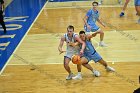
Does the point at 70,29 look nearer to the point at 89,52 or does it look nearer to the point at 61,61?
the point at 89,52

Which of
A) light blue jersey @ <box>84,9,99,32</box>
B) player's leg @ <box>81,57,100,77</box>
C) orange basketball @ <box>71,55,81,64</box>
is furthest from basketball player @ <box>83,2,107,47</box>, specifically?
orange basketball @ <box>71,55,81,64</box>

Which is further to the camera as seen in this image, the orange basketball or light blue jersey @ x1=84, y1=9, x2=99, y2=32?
light blue jersey @ x1=84, y1=9, x2=99, y2=32

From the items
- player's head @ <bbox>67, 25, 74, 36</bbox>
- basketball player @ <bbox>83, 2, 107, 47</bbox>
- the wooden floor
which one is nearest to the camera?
player's head @ <bbox>67, 25, 74, 36</bbox>

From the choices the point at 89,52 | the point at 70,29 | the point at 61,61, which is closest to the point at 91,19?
the point at 61,61

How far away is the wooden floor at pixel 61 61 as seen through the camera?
31.6ft

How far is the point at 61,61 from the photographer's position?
37.3 ft

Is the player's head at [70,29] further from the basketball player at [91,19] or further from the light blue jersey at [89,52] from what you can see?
the basketball player at [91,19]

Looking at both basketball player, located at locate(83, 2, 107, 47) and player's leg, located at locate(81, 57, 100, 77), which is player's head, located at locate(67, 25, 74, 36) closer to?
player's leg, located at locate(81, 57, 100, 77)

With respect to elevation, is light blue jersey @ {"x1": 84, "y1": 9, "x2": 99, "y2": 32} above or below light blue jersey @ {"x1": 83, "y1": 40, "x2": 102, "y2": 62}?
above

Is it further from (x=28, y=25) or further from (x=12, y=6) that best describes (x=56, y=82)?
(x=12, y=6)

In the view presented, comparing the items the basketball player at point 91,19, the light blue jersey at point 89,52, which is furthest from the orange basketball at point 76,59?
the basketball player at point 91,19

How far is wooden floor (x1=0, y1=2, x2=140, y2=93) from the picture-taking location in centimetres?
962

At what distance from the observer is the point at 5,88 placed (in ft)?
32.1

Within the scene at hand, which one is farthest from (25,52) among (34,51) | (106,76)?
(106,76)
